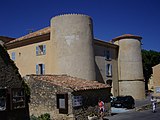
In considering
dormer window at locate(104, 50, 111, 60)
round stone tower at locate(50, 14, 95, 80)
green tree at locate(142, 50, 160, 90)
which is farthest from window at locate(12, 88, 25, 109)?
green tree at locate(142, 50, 160, 90)

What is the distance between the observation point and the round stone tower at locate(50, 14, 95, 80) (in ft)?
98.5

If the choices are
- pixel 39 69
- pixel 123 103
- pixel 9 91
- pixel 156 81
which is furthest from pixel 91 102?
pixel 156 81

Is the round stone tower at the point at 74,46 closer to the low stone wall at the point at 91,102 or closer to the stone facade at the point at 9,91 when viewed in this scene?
the low stone wall at the point at 91,102

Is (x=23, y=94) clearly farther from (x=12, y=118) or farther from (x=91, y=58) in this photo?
(x=91, y=58)

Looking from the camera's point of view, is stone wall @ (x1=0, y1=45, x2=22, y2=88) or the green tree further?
the green tree

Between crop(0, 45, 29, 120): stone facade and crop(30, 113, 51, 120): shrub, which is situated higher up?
crop(0, 45, 29, 120): stone facade

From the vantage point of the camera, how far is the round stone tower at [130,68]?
40500 millimetres

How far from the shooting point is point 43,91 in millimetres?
20562

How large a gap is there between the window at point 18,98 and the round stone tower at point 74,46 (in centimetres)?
1270

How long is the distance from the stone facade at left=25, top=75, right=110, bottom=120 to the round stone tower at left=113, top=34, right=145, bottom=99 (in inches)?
754

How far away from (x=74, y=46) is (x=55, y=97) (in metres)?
11.6

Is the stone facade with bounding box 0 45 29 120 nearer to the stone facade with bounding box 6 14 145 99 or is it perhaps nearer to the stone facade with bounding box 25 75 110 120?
the stone facade with bounding box 25 75 110 120

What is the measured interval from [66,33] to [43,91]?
1163 centimetres

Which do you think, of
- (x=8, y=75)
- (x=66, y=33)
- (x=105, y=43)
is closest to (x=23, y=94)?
(x=8, y=75)
